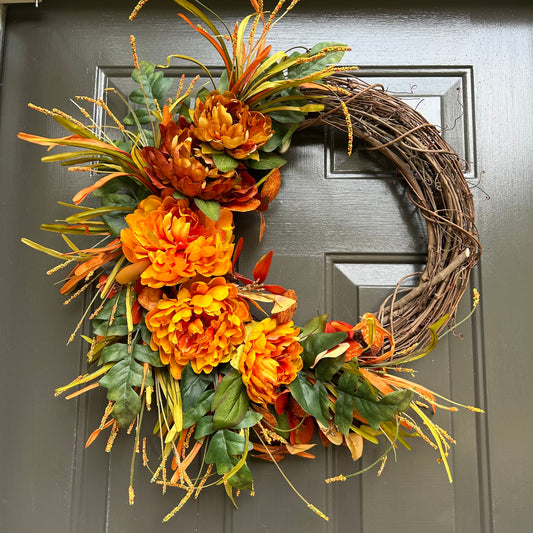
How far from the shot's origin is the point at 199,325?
0.73 metres

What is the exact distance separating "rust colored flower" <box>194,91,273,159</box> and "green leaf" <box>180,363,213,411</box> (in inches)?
14.7

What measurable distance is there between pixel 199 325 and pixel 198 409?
0.49ft

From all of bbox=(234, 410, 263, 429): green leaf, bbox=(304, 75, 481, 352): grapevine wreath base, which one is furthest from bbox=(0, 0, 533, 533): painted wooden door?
bbox=(234, 410, 263, 429): green leaf

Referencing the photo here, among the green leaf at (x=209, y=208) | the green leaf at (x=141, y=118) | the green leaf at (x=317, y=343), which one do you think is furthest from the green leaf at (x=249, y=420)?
the green leaf at (x=141, y=118)

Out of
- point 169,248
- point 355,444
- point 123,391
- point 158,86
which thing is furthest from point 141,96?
point 355,444

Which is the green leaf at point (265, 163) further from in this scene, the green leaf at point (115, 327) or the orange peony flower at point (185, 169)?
the green leaf at point (115, 327)

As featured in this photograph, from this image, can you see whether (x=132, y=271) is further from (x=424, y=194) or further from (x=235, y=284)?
(x=424, y=194)

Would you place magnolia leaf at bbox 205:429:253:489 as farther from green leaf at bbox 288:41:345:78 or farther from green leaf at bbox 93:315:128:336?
green leaf at bbox 288:41:345:78

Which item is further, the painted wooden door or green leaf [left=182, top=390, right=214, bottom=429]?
the painted wooden door

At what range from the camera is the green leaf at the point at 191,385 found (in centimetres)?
78

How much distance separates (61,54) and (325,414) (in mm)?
886

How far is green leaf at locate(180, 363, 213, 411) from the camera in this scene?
0.78 meters

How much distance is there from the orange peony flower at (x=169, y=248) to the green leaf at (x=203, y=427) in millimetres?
231

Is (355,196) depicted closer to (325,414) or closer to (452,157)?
(452,157)
